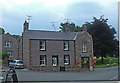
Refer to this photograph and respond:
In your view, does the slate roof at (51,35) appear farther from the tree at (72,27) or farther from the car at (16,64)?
the car at (16,64)

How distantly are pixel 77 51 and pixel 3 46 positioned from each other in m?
7.52

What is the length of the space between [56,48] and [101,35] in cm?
544

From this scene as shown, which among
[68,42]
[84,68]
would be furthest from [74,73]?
[68,42]

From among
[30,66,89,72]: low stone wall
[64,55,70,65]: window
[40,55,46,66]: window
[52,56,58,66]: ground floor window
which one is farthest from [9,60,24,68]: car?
[64,55,70,65]: window

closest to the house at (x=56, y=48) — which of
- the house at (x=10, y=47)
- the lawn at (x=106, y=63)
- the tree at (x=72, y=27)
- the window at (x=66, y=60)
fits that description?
the window at (x=66, y=60)

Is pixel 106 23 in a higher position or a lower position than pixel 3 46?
higher

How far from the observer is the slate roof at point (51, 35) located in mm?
19625

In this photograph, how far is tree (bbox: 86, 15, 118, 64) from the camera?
2186 cm

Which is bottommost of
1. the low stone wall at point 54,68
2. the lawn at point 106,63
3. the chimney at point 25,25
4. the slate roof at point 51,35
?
the low stone wall at point 54,68

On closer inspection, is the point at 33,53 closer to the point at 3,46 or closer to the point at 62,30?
the point at 3,46

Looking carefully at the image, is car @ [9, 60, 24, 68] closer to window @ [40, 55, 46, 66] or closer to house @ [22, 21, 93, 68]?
house @ [22, 21, 93, 68]

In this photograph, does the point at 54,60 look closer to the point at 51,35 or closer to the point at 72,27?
the point at 51,35

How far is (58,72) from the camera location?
19781 mm

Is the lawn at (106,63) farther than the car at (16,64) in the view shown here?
Yes
